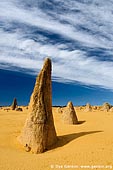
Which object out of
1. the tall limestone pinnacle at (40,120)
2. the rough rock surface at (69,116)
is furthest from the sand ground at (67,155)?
the rough rock surface at (69,116)

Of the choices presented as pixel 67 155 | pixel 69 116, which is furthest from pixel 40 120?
pixel 69 116

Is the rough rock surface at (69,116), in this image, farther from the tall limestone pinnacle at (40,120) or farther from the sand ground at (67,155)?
the tall limestone pinnacle at (40,120)

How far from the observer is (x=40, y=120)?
13273 millimetres

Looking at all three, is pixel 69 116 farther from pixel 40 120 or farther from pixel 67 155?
pixel 67 155

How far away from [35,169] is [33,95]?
4.92m

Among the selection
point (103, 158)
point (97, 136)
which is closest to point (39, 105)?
point (97, 136)

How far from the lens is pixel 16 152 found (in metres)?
12.2

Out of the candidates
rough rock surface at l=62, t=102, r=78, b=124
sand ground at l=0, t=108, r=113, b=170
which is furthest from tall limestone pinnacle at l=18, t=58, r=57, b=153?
rough rock surface at l=62, t=102, r=78, b=124

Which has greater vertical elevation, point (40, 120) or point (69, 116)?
point (69, 116)

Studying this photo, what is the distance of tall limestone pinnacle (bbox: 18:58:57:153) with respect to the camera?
12969 millimetres

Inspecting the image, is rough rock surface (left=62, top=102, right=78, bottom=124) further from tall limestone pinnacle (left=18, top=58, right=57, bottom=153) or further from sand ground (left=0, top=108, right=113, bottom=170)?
tall limestone pinnacle (left=18, top=58, right=57, bottom=153)

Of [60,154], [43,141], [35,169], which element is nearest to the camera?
[35,169]

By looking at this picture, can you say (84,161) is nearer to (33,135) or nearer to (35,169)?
(35,169)

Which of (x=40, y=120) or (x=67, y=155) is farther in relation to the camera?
(x=40, y=120)
